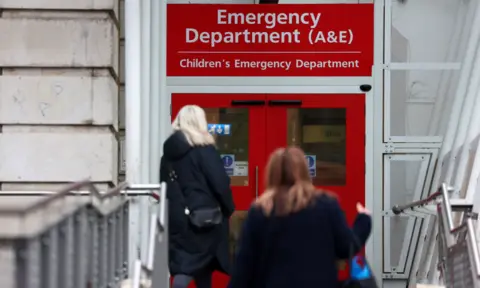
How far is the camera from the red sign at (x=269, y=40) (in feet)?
29.0

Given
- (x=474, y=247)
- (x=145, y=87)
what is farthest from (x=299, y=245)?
(x=145, y=87)

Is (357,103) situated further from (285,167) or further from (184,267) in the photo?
(285,167)

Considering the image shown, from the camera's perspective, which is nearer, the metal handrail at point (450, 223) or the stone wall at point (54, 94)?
the metal handrail at point (450, 223)

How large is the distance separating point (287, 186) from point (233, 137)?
15.9 feet

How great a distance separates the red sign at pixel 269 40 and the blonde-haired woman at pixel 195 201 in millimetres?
2760

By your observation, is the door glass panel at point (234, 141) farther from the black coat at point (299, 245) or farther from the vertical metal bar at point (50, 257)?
the vertical metal bar at point (50, 257)

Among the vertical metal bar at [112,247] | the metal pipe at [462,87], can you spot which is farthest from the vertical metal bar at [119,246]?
the metal pipe at [462,87]

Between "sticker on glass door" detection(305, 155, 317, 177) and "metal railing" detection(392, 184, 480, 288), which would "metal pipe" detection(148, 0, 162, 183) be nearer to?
"sticker on glass door" detection(305, 155, 317, 177)

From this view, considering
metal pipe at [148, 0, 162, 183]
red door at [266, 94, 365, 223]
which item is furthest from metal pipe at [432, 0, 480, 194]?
metal pipe at [148, 0, 162, 183]

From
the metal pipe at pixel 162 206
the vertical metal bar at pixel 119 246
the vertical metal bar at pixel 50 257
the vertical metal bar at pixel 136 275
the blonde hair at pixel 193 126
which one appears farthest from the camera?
the blonde hair at pixel 193 126

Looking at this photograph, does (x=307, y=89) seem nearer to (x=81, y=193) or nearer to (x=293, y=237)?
(x=81, y=193)

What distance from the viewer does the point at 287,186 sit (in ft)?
13.4

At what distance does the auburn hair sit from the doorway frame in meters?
4.74

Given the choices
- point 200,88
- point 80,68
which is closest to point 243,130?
point 200,88
